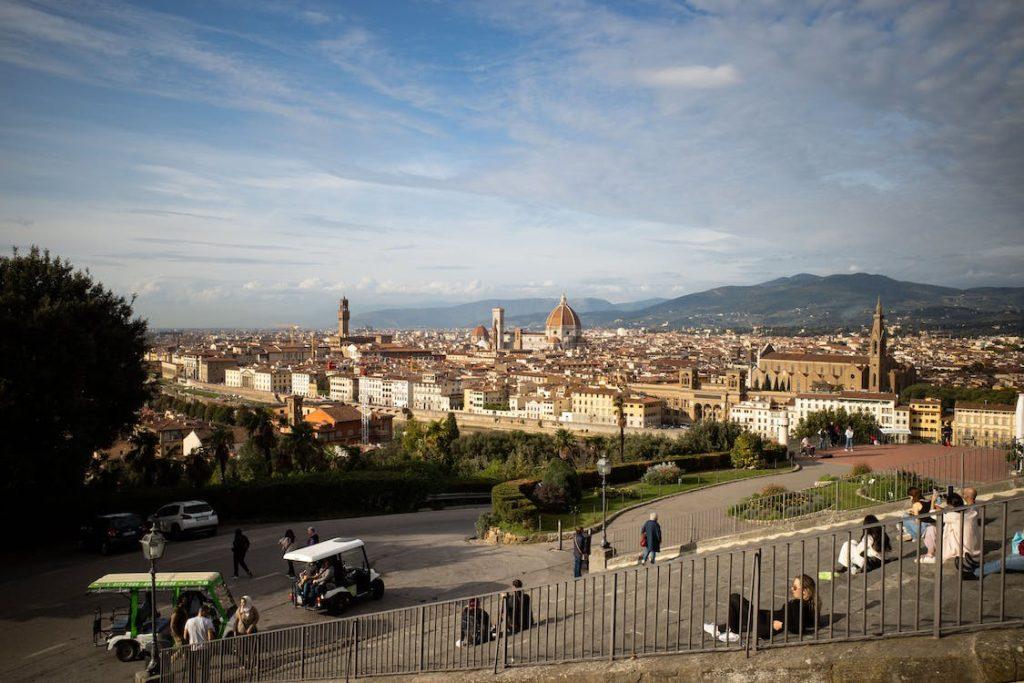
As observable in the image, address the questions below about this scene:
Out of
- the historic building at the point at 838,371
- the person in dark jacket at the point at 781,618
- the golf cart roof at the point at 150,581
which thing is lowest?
the historic building at the point at 838,371

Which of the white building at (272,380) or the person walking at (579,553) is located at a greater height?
the person walking at (579,553)

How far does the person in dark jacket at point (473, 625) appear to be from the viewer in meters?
7.11

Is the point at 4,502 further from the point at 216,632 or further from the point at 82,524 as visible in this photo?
the point at 216,632

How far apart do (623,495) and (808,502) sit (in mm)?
5879

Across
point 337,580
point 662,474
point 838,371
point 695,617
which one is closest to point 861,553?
point 695,617

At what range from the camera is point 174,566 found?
12.5 m

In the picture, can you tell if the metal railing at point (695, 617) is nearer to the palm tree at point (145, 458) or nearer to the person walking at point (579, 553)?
the person walking at point (579, 553)

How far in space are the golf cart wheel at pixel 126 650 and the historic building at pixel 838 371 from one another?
89459 mm

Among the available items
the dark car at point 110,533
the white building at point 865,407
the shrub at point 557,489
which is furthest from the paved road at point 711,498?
the white building at point 865,407

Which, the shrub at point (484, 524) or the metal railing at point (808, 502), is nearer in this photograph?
the metal railing at point (808, 502)

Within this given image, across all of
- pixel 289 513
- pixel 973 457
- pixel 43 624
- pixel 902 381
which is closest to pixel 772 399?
pixel 902 381

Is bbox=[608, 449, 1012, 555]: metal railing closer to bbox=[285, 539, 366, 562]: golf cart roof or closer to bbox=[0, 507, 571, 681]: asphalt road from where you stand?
bbox=[0, 507, 571, 681]: asphalt road

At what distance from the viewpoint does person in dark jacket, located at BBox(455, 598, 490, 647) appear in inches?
280

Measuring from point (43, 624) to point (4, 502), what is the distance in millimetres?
4939
